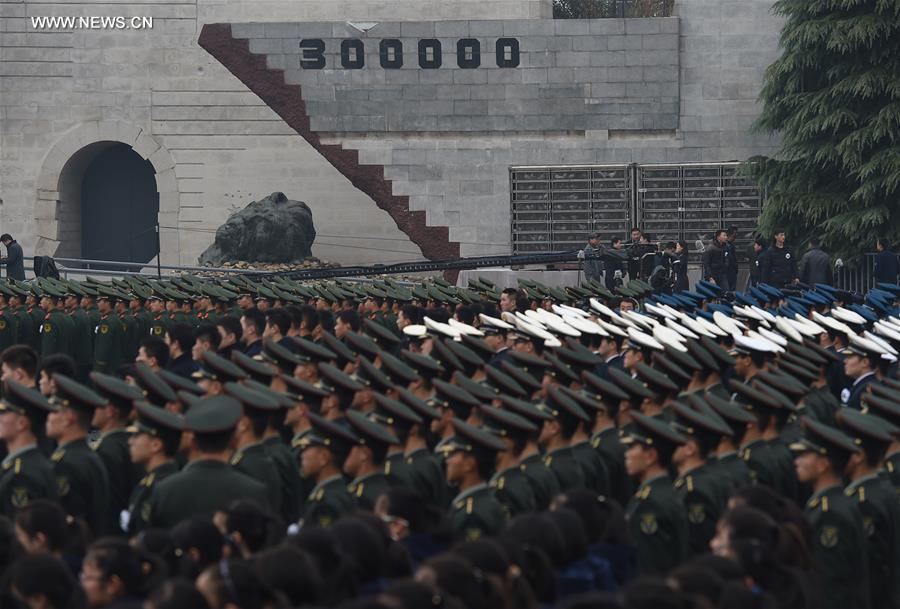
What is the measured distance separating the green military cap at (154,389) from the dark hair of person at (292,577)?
365cm

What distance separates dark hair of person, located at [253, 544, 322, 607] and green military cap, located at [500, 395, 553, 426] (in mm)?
3053

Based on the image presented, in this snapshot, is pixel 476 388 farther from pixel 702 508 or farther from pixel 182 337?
pixel 182 337

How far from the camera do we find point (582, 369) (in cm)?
1048

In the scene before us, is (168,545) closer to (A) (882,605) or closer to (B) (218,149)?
(A) (882,605)

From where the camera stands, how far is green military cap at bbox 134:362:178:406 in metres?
8.48

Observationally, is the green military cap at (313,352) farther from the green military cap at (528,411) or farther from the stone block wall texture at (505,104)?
the stone block wall texture at (505,104)

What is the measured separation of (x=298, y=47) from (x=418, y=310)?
572 inches

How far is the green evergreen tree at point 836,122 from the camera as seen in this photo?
2517 cm

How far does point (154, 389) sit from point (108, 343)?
9462 millimetres

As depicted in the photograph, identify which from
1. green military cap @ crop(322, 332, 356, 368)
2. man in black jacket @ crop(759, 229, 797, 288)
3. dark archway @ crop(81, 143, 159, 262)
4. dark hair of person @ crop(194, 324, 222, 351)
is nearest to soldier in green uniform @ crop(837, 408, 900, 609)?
green military cap @ crop(322, 332, 356, 368)

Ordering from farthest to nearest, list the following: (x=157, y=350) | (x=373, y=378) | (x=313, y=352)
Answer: (x=157, y=350) → (x=313, y=352) → (x=373, y=378)

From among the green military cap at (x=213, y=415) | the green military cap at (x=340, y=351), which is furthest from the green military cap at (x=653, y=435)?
the green military cap at (x=340, y=351)

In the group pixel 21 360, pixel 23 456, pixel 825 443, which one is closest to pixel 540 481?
pixel 825 443

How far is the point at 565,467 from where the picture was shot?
7.80 m
